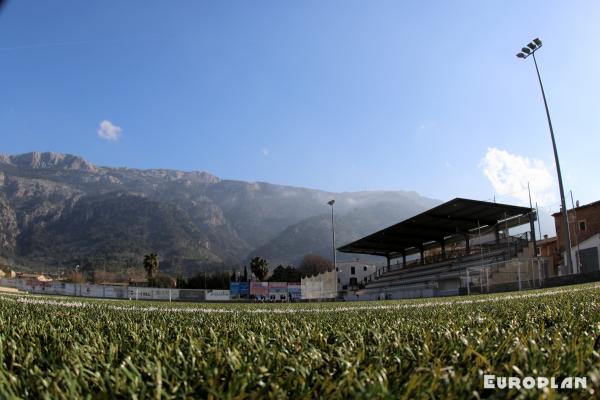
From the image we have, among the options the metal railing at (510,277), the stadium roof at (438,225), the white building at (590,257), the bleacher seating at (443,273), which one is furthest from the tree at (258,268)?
the metal railing at (510,277)

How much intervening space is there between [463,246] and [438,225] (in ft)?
27.3

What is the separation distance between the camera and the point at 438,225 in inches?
1981

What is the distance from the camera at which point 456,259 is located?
156ft

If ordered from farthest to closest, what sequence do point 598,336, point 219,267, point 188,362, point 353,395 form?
Result: point 219,267
point 598,336
point 188,362
point 353,395

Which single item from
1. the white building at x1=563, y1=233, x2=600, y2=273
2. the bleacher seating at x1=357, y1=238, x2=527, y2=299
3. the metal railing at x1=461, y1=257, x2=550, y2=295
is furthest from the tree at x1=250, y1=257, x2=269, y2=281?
the metal railing at x1=461, y1=257, x2=550, y2=295

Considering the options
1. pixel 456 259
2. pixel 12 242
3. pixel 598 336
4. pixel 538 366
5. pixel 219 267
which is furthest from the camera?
pixel 12 242

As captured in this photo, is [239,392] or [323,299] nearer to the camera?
[239,392]

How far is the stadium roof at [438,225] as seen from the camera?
41469mm

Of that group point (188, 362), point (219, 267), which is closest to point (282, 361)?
point (188, 362)

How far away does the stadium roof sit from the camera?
136ft

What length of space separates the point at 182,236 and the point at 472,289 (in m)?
177

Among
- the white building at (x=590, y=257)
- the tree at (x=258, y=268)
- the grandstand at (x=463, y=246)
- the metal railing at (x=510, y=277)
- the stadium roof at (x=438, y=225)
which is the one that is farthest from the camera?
the tree at (x=258, y=268)

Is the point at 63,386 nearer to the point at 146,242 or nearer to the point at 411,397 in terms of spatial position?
the point at 411,397

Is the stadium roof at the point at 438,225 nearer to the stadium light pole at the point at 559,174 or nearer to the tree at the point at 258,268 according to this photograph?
the stadium light pole at the point at 559,174
